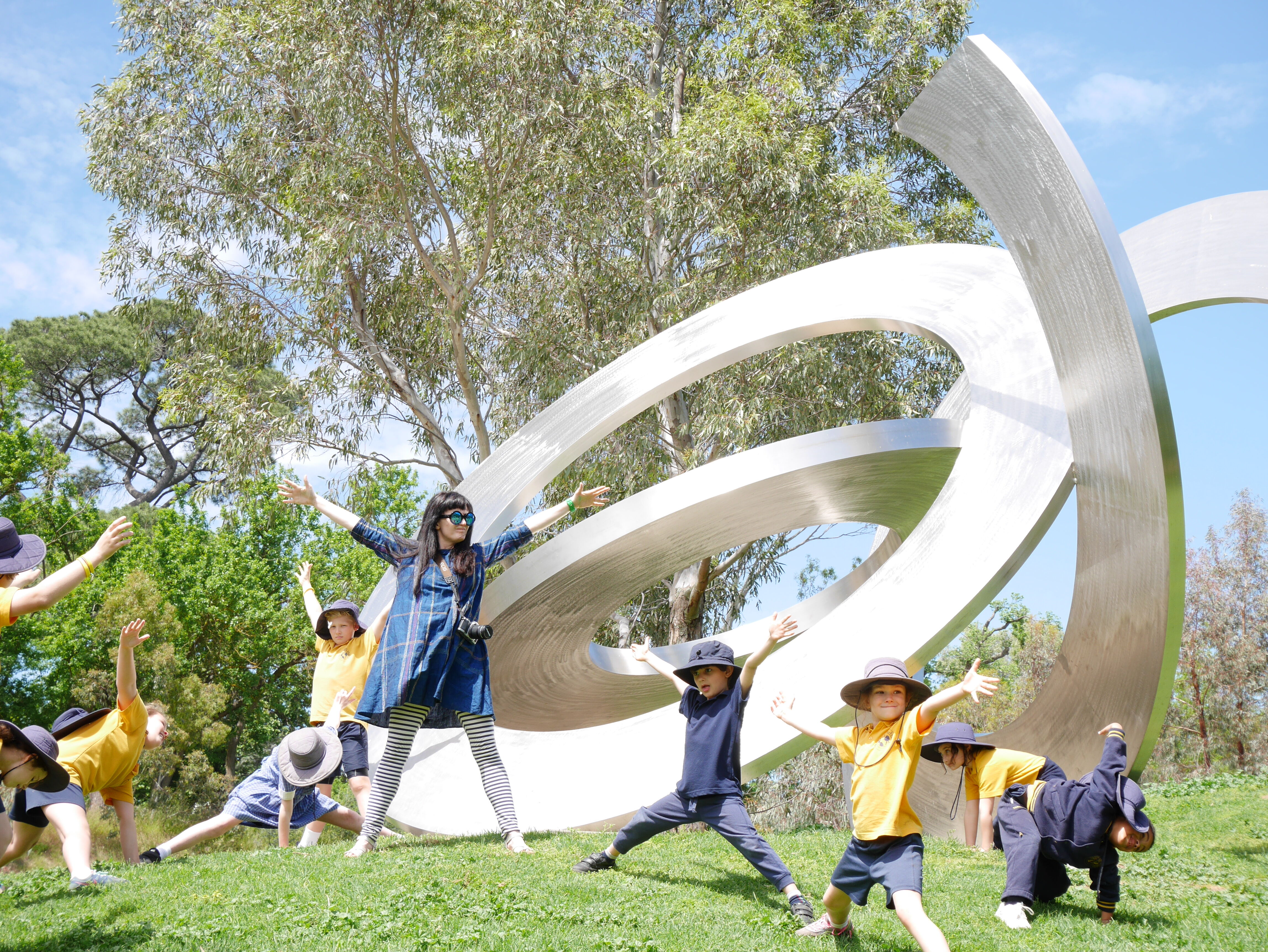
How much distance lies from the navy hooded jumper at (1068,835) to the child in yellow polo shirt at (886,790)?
36.4 inches

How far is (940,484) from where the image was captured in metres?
8.59

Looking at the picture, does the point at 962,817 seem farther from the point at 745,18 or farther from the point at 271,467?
the point at 745,18

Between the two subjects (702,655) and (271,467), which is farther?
(271,467)

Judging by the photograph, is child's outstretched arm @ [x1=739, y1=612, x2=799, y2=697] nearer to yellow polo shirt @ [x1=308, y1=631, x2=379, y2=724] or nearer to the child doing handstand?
the child doing handstand

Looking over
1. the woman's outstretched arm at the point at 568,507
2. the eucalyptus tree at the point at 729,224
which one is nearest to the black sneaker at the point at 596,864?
the woman's outstretched arm at the point at 568,507

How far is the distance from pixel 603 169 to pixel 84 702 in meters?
15.1

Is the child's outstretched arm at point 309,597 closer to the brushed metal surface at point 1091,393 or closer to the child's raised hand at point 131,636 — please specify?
the child's raised hand at point 131,636

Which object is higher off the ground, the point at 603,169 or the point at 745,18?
the point at 745,18

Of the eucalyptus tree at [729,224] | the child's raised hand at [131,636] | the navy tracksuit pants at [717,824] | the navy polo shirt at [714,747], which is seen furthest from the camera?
the eucalyptus tree at [729,224]

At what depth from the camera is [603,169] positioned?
16.9 metres

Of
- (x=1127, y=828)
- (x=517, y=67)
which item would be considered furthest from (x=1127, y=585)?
(x=517, y=67)

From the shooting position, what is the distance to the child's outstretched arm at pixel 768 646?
14.0 ft

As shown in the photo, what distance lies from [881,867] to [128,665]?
12.0 ft

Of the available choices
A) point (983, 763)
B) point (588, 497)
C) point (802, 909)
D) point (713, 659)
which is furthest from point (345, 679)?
point (983, 763)
